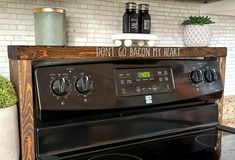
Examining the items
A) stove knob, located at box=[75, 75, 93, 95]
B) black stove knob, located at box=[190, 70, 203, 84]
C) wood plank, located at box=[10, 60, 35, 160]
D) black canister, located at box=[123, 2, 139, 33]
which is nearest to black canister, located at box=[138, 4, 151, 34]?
black canister, located at box=[123, 2, 139, 33]

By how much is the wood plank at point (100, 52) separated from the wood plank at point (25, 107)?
3 centimetres

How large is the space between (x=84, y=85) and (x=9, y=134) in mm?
243

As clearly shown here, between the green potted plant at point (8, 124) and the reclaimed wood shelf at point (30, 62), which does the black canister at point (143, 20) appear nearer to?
the reclaimed wood shelf at point (30, 62)

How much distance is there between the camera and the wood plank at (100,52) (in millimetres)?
740

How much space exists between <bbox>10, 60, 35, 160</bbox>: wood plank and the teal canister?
0.47ft

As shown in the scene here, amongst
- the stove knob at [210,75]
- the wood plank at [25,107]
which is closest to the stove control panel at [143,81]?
the stove knob at [210,75]

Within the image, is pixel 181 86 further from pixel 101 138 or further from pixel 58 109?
pixel 58 109

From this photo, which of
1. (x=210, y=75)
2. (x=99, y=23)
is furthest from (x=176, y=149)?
(x=99, y=23)

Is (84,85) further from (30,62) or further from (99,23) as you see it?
(99,23)

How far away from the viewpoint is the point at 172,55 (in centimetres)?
99

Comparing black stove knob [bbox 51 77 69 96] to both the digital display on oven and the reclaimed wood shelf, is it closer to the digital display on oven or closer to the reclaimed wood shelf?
the reclaimed wood shelf

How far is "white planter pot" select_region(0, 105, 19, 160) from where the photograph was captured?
702 mm

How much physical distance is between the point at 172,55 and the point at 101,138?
405 millimetres

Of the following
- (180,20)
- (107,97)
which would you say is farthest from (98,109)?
(180,20)
